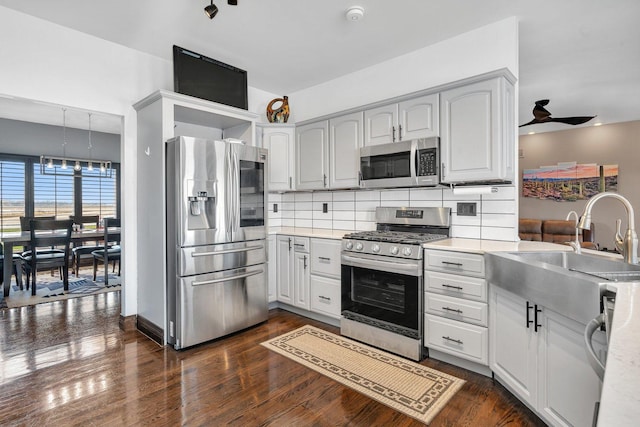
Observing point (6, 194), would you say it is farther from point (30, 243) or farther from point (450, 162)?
point (450, 162)

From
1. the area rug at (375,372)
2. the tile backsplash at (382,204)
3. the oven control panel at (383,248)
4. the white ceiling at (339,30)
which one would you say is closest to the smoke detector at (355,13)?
the white ceiling at (339,30)

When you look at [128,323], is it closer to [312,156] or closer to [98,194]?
[312,156]

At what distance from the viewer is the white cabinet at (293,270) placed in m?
3.33

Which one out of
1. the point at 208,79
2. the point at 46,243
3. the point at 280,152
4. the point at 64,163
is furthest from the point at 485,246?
the point at 64,163

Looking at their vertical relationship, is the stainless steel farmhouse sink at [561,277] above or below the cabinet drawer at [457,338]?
above

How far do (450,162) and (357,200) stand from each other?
120 cm

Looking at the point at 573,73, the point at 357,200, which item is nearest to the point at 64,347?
the point at 357,200

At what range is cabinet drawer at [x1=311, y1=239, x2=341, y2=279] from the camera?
3.06m

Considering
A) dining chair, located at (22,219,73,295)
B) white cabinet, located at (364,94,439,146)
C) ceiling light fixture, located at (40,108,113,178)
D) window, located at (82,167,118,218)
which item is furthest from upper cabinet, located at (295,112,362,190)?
window, located at (82,167,118,218)

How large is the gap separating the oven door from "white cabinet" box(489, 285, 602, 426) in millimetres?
530

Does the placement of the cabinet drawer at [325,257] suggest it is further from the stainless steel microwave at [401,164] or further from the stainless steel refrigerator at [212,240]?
the stainless steel microwave at [401,164]

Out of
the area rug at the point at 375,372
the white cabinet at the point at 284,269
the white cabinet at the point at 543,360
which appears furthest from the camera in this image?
the white cabinet at the point at 284,269

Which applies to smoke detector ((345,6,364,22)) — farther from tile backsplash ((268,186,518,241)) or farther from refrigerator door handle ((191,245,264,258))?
refrigerator door handle ((191,245,264,258))

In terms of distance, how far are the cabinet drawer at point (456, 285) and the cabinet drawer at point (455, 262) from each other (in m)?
0.04
